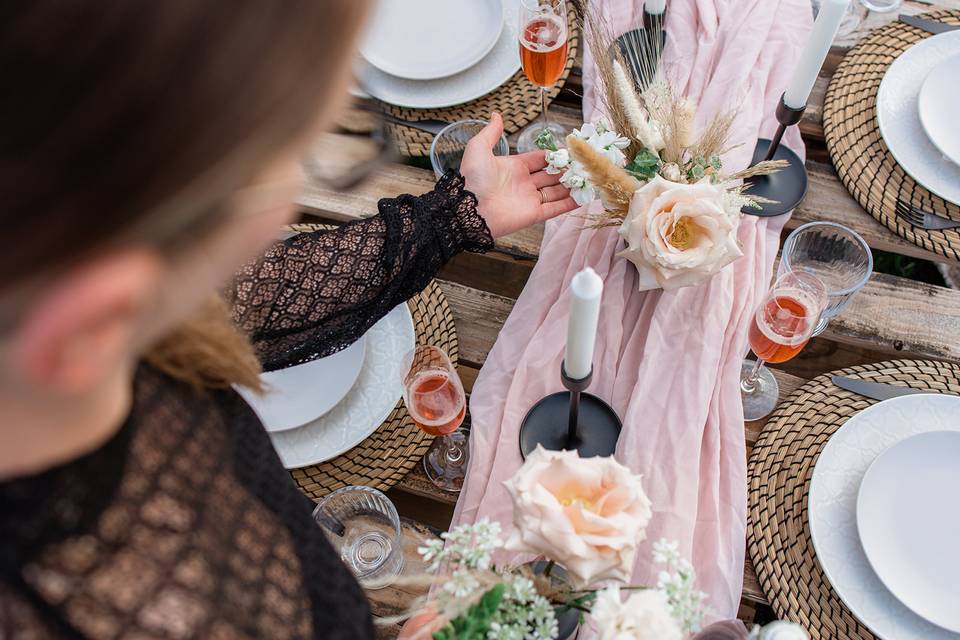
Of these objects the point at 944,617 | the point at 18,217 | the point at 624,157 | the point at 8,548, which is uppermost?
the point at 18,217

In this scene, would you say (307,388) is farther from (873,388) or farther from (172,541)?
(873,388)

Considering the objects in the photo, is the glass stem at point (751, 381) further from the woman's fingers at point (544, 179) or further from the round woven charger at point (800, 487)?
the woman's fingers at point (544, 179)

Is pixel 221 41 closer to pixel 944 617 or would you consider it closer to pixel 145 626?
pixel 145 626

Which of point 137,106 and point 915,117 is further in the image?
point 915,117

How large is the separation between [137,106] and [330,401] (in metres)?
0.80

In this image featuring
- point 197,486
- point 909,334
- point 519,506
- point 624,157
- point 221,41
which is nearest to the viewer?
point 221,41

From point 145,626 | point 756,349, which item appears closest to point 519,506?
point 145,626

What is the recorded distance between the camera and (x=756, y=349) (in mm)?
1138

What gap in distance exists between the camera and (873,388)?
1144 millimetres

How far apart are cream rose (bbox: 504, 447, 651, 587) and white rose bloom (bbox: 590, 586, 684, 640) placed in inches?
1.8

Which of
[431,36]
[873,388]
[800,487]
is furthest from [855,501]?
[431,36]

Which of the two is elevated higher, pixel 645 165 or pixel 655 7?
pixel 655 7

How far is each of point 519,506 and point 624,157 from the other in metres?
0.58

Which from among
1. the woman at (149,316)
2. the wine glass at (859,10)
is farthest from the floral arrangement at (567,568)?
the wine glass at (859,10)
